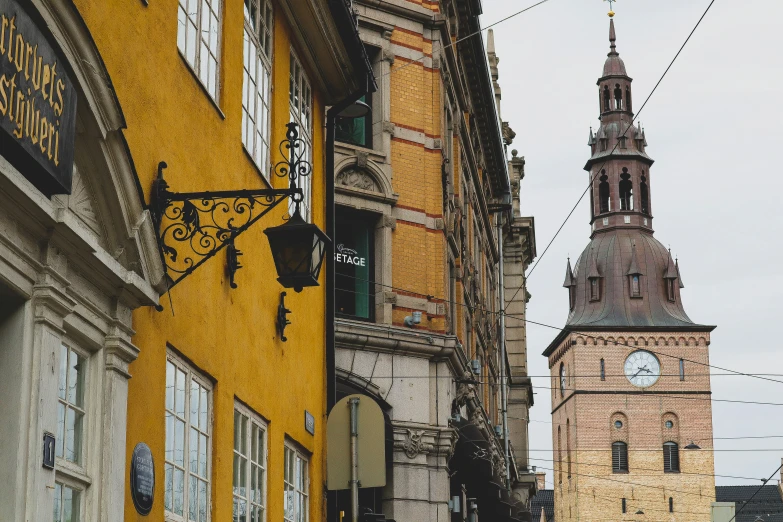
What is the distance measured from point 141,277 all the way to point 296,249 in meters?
1.52

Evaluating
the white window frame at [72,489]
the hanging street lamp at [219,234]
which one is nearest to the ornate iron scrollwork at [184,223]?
the hanging street lamp at [219,234]

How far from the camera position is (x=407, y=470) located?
1994 cm

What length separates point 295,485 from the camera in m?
10.7

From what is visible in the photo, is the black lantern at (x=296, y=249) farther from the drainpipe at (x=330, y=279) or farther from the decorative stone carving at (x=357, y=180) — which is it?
the decorative stone carving at (x=357, y=180)

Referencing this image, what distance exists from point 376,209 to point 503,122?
26149mm

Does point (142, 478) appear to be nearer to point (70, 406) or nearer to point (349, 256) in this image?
point (70, 406)

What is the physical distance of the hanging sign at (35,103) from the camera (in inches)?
201

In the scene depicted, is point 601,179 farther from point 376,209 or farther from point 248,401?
point 248,401

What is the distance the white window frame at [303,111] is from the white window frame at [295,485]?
179 cm

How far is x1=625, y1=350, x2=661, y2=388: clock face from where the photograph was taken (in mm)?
105812

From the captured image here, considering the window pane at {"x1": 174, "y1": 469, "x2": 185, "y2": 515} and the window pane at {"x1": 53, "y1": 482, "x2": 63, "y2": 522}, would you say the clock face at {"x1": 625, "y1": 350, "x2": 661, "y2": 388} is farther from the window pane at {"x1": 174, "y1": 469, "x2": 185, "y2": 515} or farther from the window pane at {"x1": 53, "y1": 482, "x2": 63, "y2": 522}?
the window pane at {"x1": 53, "y1": 482, "x2": 63, "y2": 522}

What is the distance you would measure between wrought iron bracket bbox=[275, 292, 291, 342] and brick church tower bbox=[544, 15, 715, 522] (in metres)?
93.3

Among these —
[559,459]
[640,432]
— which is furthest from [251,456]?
[559,459]

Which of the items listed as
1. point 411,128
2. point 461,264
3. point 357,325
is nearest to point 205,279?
point 357,325
